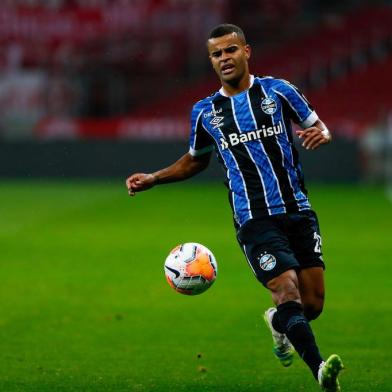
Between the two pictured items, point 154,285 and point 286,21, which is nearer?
point 154,285

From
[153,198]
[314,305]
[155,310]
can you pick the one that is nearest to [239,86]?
[314,305]

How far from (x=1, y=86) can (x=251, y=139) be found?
2476 centimetres

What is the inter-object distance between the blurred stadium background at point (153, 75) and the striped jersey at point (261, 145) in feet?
68.0

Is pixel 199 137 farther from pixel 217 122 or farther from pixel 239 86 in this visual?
pixel 239 86

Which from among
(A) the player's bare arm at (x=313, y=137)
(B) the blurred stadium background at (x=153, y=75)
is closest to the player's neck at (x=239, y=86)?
(A) the player's bare arm at (x=313, y=137)

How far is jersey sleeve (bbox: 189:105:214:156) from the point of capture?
7.45 m

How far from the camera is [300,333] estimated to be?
21.4 ft

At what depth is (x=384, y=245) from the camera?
15375mm

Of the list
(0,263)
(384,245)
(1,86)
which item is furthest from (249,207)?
(1,86)

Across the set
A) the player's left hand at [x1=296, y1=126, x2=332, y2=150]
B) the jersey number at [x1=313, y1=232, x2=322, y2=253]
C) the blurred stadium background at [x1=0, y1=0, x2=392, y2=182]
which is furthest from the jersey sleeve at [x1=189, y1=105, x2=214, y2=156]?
the blurred stadium background at [x1=0, y1=0, x2=392, y2=182]

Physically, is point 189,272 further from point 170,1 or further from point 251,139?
point 170,1

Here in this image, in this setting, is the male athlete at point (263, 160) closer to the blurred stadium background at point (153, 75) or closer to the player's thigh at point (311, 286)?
the player's thigh at point (311, 286)

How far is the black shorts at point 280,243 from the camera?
6.87 m

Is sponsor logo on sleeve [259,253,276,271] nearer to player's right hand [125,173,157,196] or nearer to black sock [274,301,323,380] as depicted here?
black sock [274,301,323,380]
